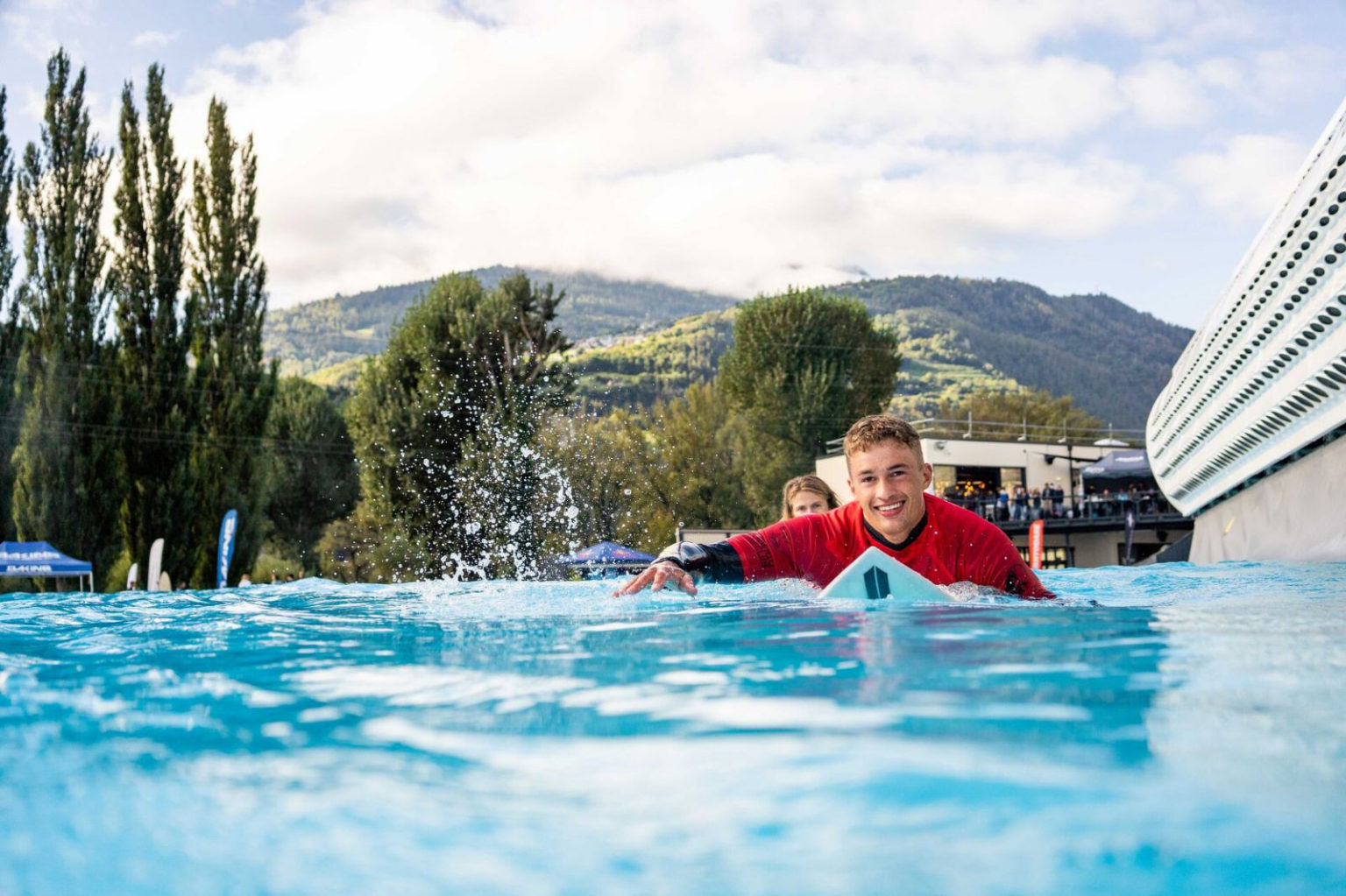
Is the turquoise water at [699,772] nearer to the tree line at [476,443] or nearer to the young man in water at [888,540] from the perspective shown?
the young man in water at [888,540]

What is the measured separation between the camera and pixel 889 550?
560cm

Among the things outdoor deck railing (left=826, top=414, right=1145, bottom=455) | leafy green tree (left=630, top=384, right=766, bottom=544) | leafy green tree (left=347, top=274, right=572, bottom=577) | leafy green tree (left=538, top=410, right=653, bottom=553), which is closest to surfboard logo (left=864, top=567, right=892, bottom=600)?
leafy green tree (left=347, top=274, right=572, bottom=577)

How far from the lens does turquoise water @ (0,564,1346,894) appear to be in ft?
4.48

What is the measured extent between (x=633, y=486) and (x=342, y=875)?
48465mm

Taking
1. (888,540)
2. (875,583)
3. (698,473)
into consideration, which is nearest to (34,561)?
(888,540)

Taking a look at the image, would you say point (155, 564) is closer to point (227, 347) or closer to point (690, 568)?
point (227, 347)

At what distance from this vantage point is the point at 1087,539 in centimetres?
4222

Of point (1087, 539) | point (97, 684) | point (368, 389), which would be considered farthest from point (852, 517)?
point (1087, 539)

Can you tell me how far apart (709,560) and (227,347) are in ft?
87.8

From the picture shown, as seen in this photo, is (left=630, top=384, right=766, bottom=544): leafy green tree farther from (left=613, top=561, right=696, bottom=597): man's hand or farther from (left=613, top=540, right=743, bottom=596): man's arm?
(left=613, top=561, right=696, bottom=597): man's hand

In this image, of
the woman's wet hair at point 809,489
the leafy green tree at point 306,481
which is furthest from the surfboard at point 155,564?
the leafy green tree at point 306,481

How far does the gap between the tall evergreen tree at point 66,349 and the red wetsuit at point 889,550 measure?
2479 centimetres

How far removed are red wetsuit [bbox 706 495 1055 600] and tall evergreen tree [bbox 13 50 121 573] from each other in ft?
81.3

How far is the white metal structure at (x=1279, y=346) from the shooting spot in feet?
24.5
